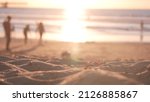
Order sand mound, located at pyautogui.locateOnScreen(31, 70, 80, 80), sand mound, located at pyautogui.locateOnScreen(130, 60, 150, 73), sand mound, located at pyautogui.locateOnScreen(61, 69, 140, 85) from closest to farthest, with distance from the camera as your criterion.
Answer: sand mound, located at pyautogui.locateOnScreen(61, 69, 140, 85) < sand mound, located at pyautogui.locateOnScreen(31, 70, 80, 80) < sand mound, located at pyautogui.locateOnScreen(130, 60, 150, 73)

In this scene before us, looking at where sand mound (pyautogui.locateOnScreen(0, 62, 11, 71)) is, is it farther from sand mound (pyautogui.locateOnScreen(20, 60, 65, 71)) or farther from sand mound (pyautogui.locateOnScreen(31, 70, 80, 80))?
sand mound (pyautogui.locateOnScreen(31, 70, 80, 80))

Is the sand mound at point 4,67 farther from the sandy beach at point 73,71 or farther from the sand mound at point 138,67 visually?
the sand mound at point 138,67

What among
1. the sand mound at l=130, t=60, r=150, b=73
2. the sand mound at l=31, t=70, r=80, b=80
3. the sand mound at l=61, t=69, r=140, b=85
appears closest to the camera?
the sand mound at l=61, t=69, r=140, b=85

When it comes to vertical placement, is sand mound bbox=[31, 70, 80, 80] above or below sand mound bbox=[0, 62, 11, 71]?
below

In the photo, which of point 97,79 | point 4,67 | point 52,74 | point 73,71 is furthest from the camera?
point 4,67

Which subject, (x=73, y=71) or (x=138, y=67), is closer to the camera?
(x=73, y=71)

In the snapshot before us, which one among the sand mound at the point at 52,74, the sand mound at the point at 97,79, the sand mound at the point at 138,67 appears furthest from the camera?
the sand mound at the point at 138,67

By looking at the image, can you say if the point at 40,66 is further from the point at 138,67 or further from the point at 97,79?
the point at 138,67

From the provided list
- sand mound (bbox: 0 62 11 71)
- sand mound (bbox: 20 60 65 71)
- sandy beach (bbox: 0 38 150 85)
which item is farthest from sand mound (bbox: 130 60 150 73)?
sand mound (bbox: 0 62 11 71)

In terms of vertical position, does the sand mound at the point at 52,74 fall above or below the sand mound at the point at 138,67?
below

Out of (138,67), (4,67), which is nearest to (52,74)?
(4,67)

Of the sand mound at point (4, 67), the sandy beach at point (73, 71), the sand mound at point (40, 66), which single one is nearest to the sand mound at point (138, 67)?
the sandy beach at point (73, 71)

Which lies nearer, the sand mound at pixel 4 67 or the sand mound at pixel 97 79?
the sand mound at pixel 97 79

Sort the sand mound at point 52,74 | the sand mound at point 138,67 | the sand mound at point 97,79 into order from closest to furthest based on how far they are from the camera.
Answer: the sand mound at point 97,79, the sand mound at point 52,74, the sand mound at point 138,67
